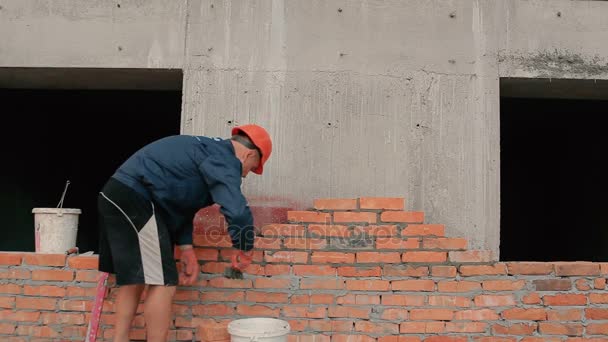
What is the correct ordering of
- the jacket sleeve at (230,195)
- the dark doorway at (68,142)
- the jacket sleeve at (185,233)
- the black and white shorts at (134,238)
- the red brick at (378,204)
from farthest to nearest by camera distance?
the dark doorway at (68,142), the red brick at (378,204), the jacket sleeve at (185,233), the black and white shorts at (134,238), the jacket sleeve at (230,195)

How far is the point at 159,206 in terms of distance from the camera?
2.51 m

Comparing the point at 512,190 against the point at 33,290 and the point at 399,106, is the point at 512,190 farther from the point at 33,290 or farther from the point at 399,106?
the point at 33,290

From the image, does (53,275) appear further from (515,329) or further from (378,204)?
(515,329)

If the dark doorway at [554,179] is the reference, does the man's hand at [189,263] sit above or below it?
below

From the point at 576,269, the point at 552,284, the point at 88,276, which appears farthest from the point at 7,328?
the point at 576,269

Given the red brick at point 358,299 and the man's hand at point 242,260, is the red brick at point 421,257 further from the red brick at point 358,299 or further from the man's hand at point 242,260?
the man's hand at point 242,260

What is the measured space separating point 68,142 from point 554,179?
26.2 ft

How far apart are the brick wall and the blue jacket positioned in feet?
1.53

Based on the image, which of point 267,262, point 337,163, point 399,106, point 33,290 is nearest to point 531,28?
point 399,106

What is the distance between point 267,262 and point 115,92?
4.00 meters

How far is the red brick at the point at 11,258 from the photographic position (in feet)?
9.78

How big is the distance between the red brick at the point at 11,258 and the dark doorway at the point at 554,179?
4.71 metres

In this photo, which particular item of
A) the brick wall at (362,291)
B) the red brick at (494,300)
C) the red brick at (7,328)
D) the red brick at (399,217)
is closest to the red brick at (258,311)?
the brick wall at (362,291)

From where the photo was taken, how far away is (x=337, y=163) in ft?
10.5
